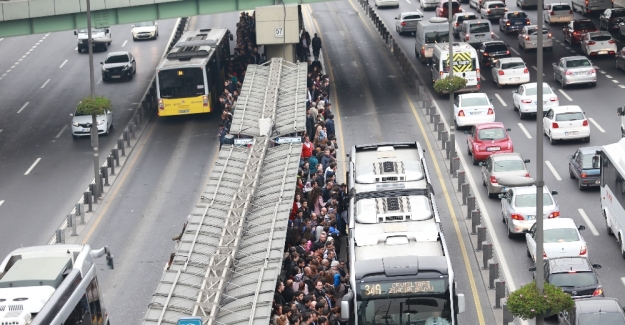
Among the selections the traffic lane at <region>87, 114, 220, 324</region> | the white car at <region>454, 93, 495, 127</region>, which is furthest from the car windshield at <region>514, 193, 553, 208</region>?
the white car at <region>454, 93, 495, 127</region>

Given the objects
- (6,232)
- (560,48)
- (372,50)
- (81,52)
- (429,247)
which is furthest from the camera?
(81,52)

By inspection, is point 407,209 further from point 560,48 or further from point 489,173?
point 560,48

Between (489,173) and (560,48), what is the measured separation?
30470mm

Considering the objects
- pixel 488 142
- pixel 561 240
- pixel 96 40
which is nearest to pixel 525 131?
pixel 488 142

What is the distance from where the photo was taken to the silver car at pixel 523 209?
1389 inches

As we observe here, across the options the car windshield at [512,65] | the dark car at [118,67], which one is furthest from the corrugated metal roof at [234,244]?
the dark car at [118,67]

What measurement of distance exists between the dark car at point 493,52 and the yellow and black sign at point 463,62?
788cm

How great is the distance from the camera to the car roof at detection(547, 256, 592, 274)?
96.5 ft

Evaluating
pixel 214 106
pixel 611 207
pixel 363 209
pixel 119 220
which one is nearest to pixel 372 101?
pixel 214 106

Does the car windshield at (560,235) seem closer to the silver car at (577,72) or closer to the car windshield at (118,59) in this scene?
the silver car at (577,72)

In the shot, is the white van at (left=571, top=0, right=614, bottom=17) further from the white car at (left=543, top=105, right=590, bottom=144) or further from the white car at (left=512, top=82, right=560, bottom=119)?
the white car at (left=543, top=105, right=590, bottom=144)

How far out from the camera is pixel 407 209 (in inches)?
1135

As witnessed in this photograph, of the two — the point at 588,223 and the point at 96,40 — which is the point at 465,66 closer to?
the point at 588,223

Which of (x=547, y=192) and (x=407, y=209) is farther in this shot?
(x=547, y=192)
